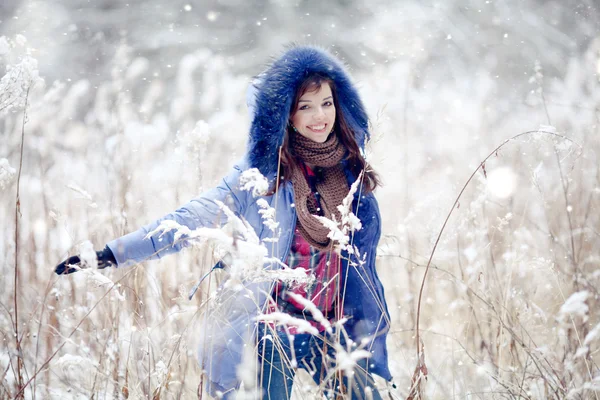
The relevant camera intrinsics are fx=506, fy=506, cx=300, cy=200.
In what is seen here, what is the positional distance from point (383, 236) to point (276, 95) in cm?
62

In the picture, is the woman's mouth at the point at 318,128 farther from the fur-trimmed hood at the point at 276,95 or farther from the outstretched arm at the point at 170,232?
the outstretched arm at the point at 170,232

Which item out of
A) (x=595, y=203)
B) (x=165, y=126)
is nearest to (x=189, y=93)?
(x=165, y=126)

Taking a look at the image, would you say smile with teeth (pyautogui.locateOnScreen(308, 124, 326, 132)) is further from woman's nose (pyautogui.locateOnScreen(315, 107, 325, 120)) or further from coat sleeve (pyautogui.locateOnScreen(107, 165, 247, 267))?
coat sleeve (pyautogui.locateOnScreen(107, 165, 247, 267))

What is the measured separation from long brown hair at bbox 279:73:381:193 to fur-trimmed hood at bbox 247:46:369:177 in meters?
0.02

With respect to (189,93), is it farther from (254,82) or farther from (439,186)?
(439,186)

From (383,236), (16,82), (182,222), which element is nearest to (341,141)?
(383,236)

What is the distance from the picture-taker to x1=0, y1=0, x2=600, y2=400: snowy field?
1.31 m

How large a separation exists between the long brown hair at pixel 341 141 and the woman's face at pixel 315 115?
2cm

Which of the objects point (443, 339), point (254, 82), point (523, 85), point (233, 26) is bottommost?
point (443, 339)

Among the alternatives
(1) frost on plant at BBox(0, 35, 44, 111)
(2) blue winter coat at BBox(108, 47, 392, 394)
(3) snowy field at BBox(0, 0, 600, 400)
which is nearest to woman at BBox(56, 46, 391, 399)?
(2) blue winter coat at BBox(108, 47, 392, 394)

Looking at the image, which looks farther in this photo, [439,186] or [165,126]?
[439,186]

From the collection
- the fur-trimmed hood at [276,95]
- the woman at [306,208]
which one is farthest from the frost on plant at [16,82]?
the fur-trimmed hood at [276,95]

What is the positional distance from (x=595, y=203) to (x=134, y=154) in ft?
8.44

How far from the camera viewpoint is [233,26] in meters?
11.8
